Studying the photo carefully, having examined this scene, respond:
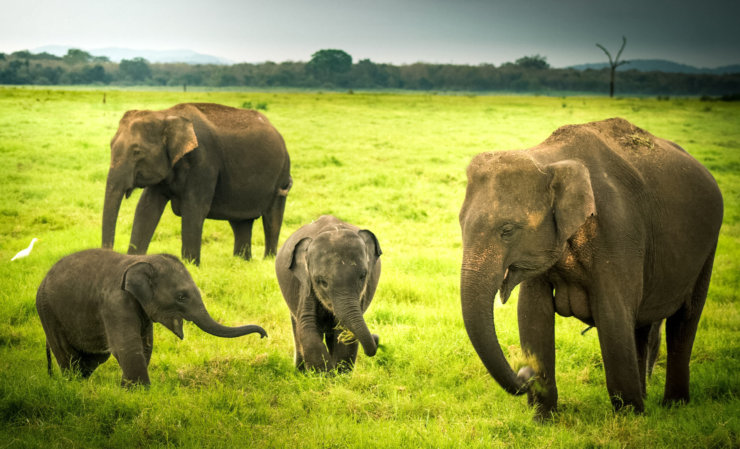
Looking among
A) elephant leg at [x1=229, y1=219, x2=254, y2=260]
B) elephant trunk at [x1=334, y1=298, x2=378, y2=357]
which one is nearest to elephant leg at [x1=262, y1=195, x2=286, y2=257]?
elephant leg at [x1=229, y1=219, x2=254, y2=260]

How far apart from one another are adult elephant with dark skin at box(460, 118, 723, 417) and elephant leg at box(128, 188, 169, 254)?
256 inches

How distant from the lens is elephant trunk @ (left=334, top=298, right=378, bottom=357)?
18.4 feet

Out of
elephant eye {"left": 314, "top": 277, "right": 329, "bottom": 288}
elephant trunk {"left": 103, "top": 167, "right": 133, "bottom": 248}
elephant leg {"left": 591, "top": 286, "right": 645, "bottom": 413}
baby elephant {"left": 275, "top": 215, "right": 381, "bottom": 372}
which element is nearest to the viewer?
elephant leg {"left": 591, "top": 286, "right": 645, "bottom": 413}

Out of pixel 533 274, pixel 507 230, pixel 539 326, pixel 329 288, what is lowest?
pixel 539 326

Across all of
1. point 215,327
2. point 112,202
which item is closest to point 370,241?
point 215,327

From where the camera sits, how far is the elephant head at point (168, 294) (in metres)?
5.65

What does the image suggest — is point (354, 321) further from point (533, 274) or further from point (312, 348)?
point (533, 274)

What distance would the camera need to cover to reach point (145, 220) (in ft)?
33.1

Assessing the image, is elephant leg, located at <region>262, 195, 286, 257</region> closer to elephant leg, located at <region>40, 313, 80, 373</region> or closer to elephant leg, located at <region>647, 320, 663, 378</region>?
elephant leg, located at <region>40, 313, 80, 373</region>

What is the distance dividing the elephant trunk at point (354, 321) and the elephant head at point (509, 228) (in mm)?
1266

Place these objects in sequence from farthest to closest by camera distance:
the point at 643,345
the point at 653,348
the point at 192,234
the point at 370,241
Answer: the point at 192,234, the point at 653,348, the point at 370,241, the point at 643,345

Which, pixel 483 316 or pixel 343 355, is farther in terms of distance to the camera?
pixel 343 355

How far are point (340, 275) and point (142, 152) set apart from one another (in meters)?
5.05

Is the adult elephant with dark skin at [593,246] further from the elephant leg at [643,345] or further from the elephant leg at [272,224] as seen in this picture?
the elephant leg at [272,224]
